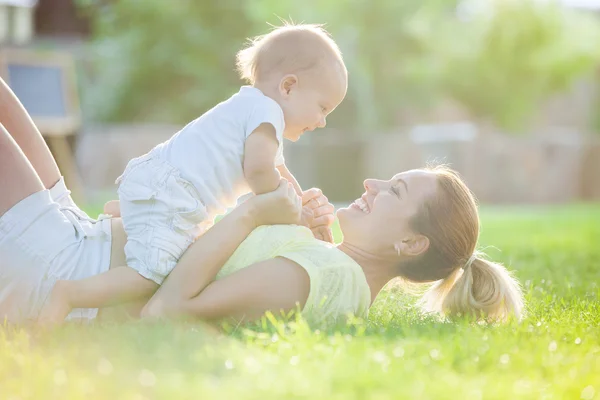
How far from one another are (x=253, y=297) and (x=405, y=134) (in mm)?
12186

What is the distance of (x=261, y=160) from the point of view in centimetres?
301

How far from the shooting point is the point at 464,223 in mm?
3260

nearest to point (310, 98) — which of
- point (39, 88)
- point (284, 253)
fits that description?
point (284, 253)

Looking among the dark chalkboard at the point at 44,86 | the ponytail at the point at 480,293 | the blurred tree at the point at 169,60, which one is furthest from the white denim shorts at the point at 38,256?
the blurred tree at the point at 169,60

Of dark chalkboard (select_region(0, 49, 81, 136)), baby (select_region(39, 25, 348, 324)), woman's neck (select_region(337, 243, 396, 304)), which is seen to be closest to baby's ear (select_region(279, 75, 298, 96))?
baby (select_region(39, 25, 348, 324))

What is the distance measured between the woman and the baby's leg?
80 mm

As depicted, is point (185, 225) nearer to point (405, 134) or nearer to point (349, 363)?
point (349, 363)

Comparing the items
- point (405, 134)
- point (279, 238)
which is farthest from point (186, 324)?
point (405, 134)

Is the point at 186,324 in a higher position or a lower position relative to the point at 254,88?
lower

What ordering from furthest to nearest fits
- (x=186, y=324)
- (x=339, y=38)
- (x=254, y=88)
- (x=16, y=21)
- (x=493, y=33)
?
(x=16, y=21)
(x=493, y=33)
(x=339, y=38)
(x=254, y=88)
(x=186, y=324)

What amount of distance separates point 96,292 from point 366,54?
53.8 feet

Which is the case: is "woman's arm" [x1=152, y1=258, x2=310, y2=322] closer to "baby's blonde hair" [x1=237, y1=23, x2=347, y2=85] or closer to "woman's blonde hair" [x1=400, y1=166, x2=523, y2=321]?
"woman's blonde hair" [x1=400, y1=166, x2=523, y2=321]

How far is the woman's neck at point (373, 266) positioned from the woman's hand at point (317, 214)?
0.63ft

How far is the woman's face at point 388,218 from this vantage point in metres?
3.25
